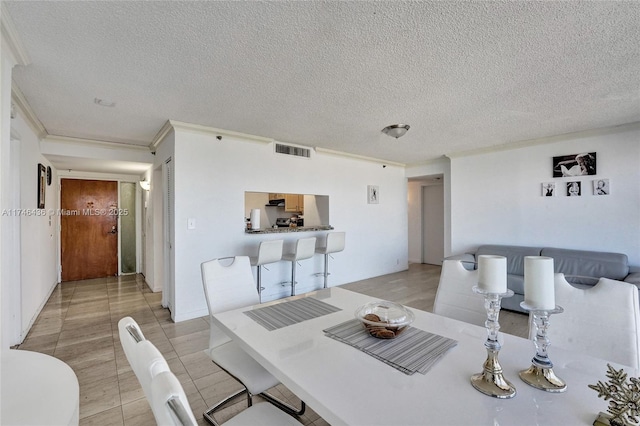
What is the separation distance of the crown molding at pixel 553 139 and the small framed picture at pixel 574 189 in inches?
24.4

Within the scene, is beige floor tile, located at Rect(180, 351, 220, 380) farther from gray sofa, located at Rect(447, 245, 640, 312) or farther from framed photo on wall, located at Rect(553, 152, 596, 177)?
framed photo on wall, located at Rect(553, 152, 596, 177)

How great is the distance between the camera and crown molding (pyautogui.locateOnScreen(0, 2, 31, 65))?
5.16ft

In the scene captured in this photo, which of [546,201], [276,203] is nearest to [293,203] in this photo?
[276,203]

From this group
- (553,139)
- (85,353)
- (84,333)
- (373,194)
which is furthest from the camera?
(373,194)

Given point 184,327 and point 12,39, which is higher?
point 12,39

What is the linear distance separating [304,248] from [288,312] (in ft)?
8.03

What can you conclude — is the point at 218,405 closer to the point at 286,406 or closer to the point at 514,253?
the point at 286,406

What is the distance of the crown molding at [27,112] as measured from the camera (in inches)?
98.3

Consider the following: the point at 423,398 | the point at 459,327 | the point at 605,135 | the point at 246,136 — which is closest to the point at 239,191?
the point at 246,136

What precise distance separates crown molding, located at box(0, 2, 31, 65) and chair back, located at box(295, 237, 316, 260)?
3.08 m

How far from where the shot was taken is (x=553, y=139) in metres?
4.11

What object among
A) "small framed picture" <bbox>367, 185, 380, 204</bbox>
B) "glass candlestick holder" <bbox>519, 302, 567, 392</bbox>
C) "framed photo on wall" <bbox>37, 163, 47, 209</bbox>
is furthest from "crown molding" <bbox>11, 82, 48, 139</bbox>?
"small framed picture" <bbox>367, 185, 380, 204</bbox>

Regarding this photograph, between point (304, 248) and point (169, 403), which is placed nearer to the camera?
point (169, 403)

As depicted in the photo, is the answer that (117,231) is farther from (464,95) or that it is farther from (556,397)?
(556,397)
